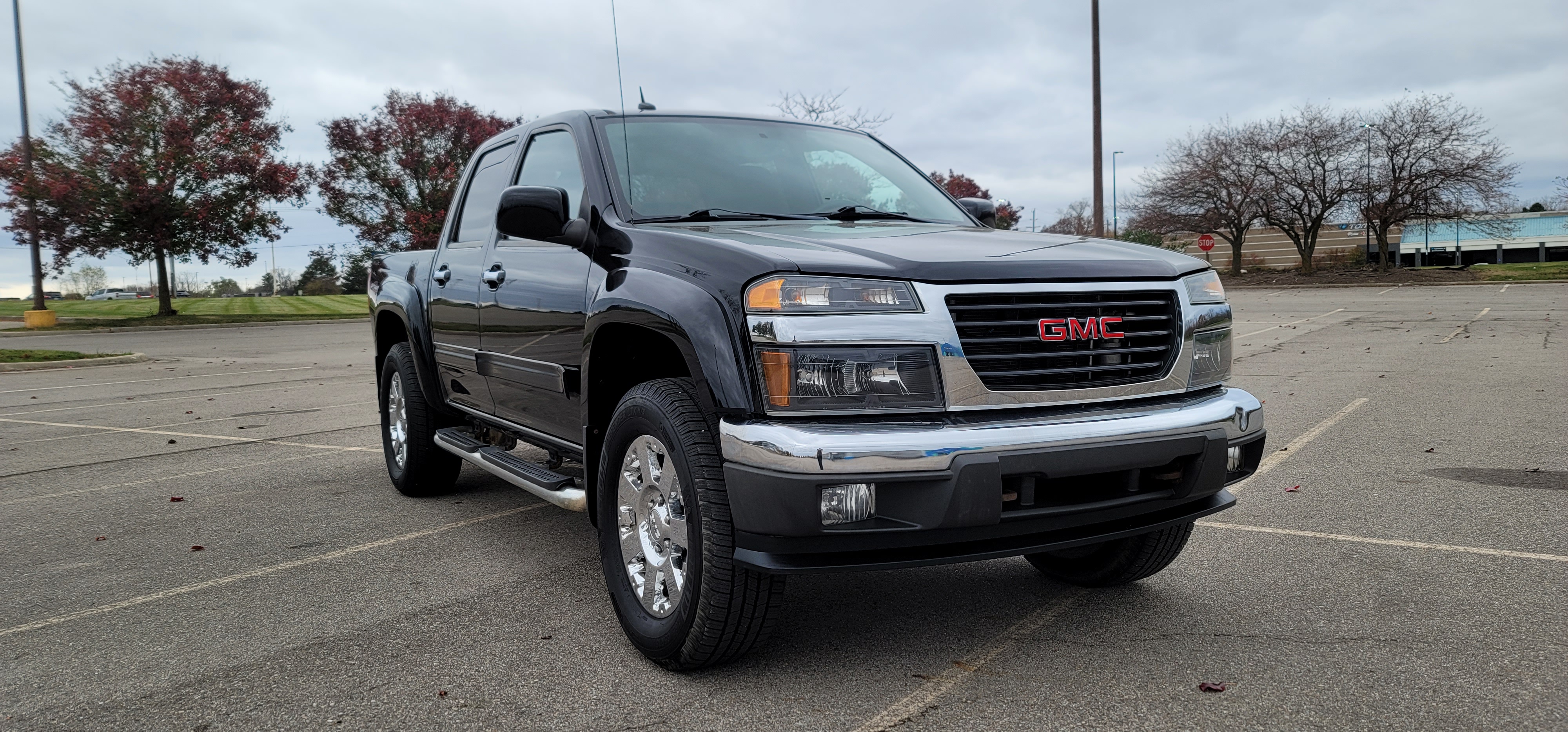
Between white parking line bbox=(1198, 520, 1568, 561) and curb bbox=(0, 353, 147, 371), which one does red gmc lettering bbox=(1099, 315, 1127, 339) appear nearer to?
white parking line bbox=(1198, 520, 1568, 561)

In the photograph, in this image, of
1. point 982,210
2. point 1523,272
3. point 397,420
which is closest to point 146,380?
point 397,420

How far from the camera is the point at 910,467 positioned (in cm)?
284

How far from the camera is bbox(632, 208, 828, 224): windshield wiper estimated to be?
405cm

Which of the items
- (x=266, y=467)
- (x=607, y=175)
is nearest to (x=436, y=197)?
(x=266, y=467)

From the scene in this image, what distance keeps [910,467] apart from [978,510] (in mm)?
216

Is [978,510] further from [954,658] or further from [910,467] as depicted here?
[954,658]

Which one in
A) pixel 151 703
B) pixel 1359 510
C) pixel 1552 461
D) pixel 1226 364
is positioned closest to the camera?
pixel 151 703

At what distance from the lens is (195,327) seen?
30.5 metres

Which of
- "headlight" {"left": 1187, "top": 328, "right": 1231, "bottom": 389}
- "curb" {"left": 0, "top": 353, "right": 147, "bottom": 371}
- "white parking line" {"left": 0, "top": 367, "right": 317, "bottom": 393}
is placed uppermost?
"headlight" {"left": 1187, "top": 328, "right": 1231, "bottom": 389}

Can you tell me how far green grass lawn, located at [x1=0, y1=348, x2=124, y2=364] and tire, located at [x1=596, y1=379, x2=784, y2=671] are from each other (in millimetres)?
17597

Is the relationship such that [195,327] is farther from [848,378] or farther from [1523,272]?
[1523,272]

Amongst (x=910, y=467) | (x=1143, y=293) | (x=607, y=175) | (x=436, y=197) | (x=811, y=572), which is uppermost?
(x=436, y=197)

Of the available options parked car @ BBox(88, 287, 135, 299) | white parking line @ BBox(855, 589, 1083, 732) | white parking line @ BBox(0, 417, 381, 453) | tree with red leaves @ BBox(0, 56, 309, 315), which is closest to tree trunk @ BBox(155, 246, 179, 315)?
tree with red leaves @ BBox(0, 56, 309, 315)

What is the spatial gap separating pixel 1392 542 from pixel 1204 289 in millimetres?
1940
